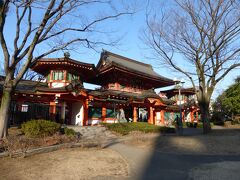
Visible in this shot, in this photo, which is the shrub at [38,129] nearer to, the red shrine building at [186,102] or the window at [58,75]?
the window at [58,75]

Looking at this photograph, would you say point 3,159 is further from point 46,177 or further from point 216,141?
point 216,141

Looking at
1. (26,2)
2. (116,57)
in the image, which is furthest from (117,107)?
(26,2)

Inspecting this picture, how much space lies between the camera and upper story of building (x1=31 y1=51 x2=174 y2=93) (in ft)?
73.9

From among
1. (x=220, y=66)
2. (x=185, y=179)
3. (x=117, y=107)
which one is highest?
(x=220, y=66)

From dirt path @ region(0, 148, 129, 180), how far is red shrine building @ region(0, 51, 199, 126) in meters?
12.0

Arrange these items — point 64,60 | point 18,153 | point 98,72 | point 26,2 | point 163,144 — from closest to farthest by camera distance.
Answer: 1. point 18,153
2. point 26,2
3. point 163,144
4. point 64,60
5. point 98,72

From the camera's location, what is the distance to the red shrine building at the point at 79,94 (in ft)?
67.6

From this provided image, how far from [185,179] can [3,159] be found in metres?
5.97

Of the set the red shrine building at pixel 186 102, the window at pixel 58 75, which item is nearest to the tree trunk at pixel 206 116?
the window at pixel 58 75

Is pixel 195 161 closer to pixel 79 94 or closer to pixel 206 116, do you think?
pixel 206 116

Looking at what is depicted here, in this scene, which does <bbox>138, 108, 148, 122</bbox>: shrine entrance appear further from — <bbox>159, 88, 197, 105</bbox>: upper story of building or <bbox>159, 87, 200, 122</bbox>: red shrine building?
<bbox>159, 88, 197, 105</bbox>: upper story of building

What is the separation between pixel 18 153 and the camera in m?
8.43

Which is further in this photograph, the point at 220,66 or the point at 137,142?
the point at 220,66

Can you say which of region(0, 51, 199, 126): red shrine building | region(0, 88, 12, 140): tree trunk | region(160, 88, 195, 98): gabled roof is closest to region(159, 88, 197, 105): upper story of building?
region(160, 88, 195, 98): gabled roof
